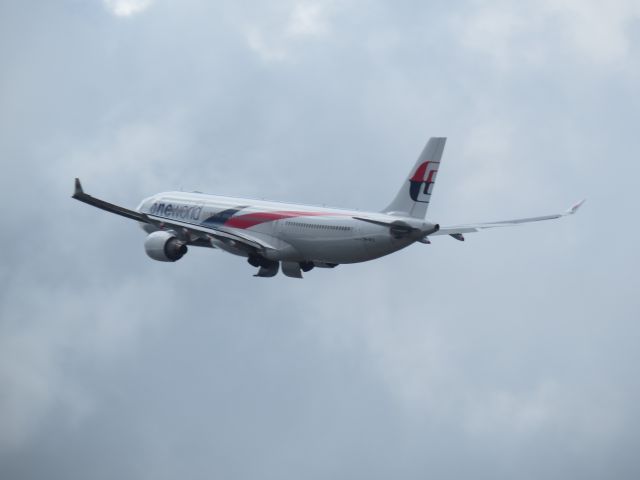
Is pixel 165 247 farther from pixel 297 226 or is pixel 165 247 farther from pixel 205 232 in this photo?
pixel 297 226

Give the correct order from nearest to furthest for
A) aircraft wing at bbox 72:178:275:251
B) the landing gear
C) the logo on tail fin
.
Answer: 1. the logo on tail fin
2. aircraft wing at bbox 72:178:275:251
3. the landing gear

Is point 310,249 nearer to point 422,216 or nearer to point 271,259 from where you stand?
point 271,259

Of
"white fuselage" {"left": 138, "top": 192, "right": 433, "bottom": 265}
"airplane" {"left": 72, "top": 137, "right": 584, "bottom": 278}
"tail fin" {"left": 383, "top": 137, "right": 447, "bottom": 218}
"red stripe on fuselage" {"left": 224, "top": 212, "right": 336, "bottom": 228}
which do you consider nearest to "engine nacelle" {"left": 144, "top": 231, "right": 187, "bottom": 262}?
"airplane" {"left": 72, "top": 137, "right": 584, "bottom": 278}

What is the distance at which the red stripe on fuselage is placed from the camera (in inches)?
2847

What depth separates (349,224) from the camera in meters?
69.0

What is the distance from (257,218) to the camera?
2945 inches

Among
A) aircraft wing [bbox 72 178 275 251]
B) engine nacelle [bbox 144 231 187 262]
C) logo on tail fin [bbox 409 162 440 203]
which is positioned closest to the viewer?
logo on tail fin [bbox 409 162 440 203]

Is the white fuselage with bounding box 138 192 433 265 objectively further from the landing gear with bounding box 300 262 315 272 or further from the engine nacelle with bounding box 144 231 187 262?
the engine nacelle with bounding box 144 231 187 262

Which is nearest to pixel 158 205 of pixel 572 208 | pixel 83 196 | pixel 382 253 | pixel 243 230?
pixel 243 230

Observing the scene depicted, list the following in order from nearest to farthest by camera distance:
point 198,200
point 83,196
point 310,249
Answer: point 83,196
point 310,249
point 198,200

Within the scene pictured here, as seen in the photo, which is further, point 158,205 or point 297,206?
point 158,205

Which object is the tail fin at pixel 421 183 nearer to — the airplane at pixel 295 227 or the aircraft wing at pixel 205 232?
the airplane at pixel 295 227

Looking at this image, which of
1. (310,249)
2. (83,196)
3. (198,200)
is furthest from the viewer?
(198,200)

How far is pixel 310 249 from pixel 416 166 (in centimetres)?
977
